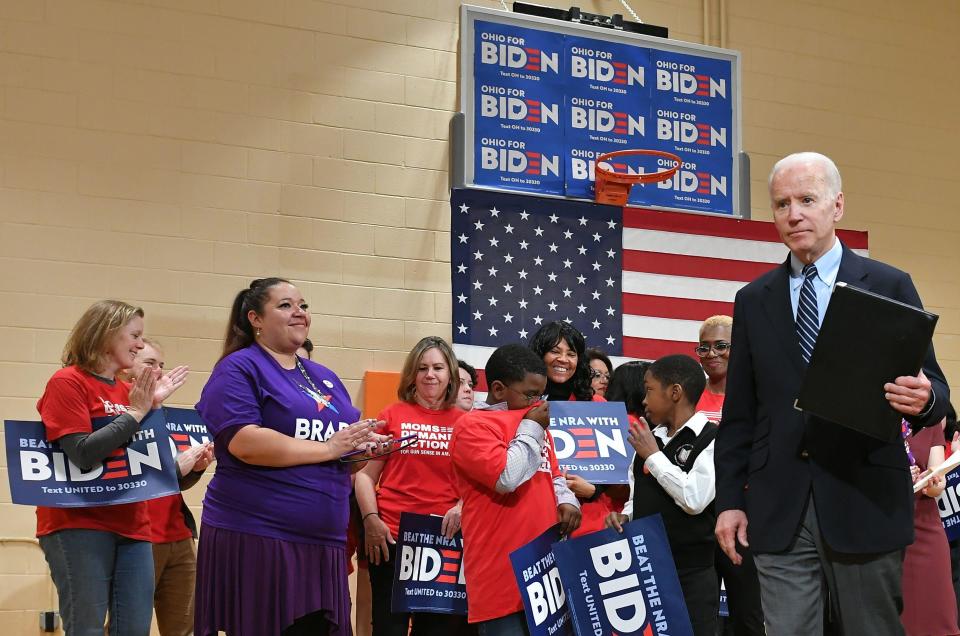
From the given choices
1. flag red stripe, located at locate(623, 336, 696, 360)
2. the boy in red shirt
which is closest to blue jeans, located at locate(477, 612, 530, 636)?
the boy in red shirt

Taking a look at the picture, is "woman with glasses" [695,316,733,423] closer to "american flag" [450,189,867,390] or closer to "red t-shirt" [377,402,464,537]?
"red t-shirt" [377,402,464,537]

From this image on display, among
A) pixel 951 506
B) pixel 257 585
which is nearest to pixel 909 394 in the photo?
pixel 257 585

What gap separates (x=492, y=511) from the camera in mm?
3965

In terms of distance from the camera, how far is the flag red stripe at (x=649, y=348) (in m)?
6.57

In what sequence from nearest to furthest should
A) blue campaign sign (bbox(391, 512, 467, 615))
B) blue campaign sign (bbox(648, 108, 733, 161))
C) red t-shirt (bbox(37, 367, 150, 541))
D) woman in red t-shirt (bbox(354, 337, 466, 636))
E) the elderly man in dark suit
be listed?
the elderly man in dark suit, red t-shirt (bbox(37, 367, 150, 541)), blue campaign sign (bbox(391, 512, 467, 615)), woman in red t-shirt (bbox(354, 337, 466, 636)), blue campaign sign (bbox(648, 108, 733, 161))

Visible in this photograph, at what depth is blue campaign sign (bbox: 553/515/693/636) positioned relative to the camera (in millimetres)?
3713

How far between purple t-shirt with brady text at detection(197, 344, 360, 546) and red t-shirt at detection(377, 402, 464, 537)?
90 centimetres

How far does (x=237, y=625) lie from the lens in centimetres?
346

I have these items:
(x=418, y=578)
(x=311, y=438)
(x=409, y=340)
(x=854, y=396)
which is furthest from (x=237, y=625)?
(x=409, y=340)

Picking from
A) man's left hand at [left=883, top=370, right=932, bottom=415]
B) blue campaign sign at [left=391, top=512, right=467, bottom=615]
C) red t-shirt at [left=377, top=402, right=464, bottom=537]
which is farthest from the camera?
red t-shirt at [left=377, top=402, right=464, bottom=537]

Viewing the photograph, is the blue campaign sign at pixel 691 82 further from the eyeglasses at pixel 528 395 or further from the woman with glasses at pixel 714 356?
the eyeglasses at pixel 528 395

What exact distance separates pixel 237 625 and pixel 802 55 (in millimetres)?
6093

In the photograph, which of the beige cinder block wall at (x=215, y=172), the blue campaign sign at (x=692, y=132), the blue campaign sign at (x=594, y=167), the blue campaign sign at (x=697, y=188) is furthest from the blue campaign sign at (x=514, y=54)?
the blue campaign sign at (x=697, y=188)

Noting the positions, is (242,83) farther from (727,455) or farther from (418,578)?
(727,455)
